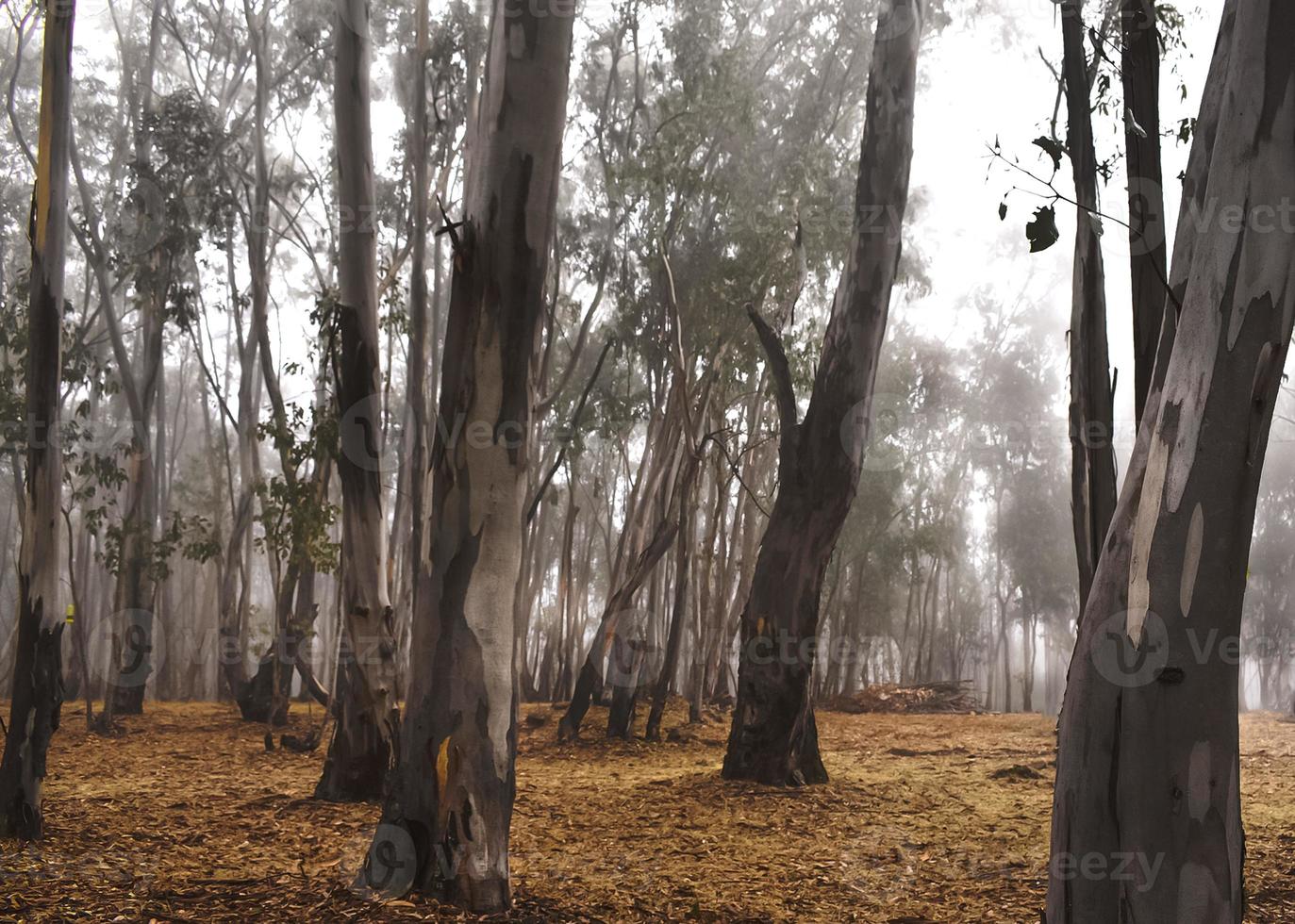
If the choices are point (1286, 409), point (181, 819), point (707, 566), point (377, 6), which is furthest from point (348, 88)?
point (1286, 409)

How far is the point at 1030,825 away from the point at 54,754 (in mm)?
6735

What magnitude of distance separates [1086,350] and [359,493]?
3.66 meters

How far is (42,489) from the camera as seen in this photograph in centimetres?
446

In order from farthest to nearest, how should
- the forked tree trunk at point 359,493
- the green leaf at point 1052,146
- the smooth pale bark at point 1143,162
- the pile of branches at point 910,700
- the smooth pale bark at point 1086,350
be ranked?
the pile of branches at point 910,700, the forked tree trunk at point 359,493, the smooth pale bark at point 1086,350, the smooth pale bark at point 1143,162, the green leaf at point 1052,146

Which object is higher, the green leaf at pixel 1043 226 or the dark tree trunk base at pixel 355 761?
the green leaf at pixel 1043 226

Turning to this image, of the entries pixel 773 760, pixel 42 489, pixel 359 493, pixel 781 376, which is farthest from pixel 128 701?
pixel 781 376

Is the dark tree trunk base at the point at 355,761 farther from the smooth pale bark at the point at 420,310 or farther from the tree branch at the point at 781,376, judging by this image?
the tree branch at the point at 781,376

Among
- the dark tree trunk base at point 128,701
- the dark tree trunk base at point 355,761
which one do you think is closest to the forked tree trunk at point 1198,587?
the dark tree trunk base at point 355,761

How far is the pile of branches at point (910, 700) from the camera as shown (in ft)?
49.9

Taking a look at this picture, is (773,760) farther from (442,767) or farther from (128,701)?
(128,701)

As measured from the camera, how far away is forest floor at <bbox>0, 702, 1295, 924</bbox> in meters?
3.38

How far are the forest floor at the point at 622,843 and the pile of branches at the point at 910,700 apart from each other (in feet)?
23.7

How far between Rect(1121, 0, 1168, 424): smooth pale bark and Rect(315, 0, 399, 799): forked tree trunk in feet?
11.6

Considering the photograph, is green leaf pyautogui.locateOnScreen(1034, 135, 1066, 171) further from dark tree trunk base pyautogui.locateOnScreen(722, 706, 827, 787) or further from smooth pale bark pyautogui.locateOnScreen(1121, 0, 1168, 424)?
dark tree trunk base pyautogui.locateOnScreen(722, 706, 827, 787)
